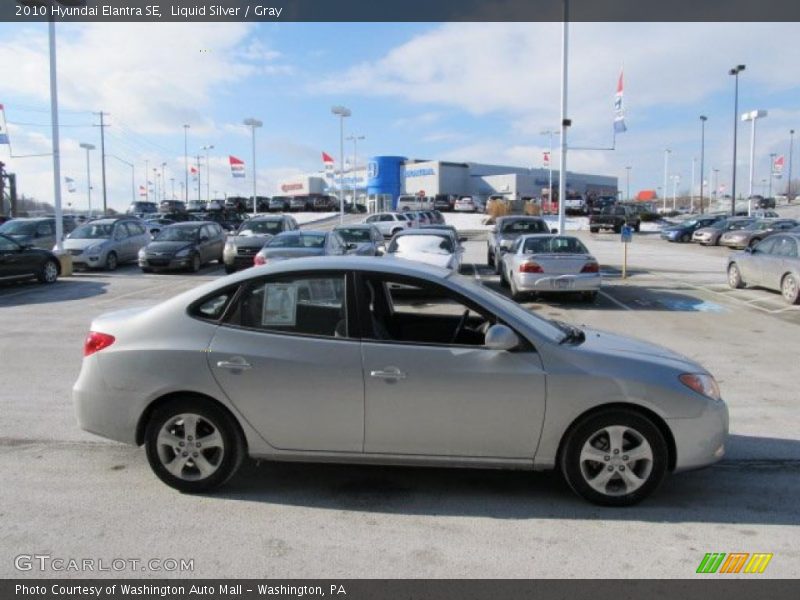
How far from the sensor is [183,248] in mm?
20594

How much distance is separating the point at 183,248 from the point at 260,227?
7.88 feet

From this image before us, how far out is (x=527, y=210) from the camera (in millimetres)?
62188

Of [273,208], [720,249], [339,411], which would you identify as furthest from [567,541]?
[273,208]

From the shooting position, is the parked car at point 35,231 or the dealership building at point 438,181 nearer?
the parked car at point 35,231

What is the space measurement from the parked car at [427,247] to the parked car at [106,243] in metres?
10.4

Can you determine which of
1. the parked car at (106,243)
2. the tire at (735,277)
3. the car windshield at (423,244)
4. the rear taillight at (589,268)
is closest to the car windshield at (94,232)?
the parked car at (106,243)

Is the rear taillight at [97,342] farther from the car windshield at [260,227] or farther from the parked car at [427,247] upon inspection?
the car windshield at [260,227]

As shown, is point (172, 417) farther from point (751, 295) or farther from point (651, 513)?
point (751, 295)

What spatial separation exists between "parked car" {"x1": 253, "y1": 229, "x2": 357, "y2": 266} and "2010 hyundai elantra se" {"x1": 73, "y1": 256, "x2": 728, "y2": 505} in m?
10.1

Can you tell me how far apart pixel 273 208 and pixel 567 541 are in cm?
6725

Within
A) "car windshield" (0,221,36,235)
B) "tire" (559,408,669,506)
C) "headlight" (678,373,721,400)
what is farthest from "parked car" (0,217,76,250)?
"headlight" (678,373,721,400)

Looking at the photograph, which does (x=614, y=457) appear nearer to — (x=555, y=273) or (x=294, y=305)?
(x=294, y=305)

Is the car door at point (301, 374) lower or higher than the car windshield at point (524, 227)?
lower

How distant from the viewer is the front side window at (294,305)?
4480mm
